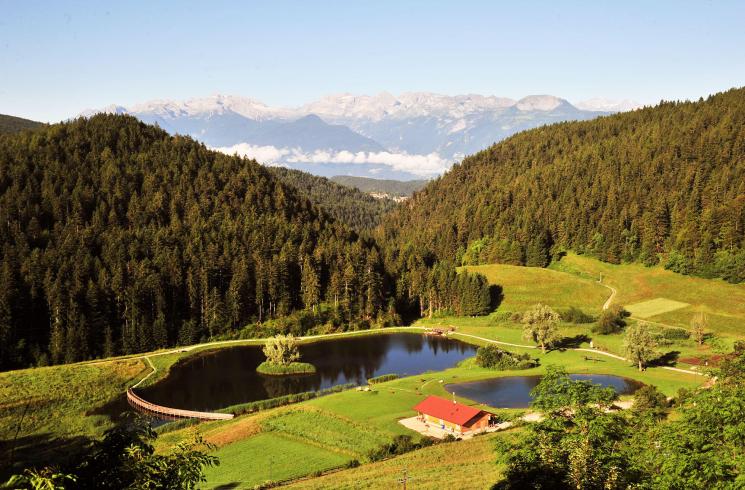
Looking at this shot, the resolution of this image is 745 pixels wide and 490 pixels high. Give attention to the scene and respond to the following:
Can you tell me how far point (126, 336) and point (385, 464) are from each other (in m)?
79.5

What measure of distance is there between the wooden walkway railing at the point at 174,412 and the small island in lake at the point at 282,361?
2178 centimetres

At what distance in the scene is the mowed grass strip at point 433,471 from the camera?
1719 inches

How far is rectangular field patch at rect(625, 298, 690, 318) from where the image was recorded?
409 ft

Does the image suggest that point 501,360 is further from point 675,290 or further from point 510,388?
point 675,290

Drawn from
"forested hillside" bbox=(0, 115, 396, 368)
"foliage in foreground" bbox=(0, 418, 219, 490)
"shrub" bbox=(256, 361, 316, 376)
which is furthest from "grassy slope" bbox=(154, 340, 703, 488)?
"forested hillside" bbox=(0, 115, 396, 368)

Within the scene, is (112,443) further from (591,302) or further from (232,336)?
(591,302)

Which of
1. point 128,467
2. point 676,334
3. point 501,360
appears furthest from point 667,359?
point 128,467

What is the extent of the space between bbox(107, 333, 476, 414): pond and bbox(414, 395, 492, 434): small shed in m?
26.6

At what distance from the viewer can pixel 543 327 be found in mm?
104562

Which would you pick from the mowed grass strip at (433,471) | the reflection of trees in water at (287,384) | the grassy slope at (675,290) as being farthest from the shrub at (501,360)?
the grassy slope at (675,290)

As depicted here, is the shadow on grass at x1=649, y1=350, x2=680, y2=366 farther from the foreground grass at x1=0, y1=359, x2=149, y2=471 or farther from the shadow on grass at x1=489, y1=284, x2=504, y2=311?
the foreground grass at x1=0, y1=359, x2=149, y2=471

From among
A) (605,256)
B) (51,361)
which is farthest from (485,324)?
(51,361)

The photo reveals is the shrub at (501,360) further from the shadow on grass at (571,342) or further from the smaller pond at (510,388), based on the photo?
the shadow on grass at (571,342)

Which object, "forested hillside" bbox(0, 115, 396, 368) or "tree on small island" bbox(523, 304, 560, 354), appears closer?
"tree on small island" bbox(523, 304, 560, 354)
